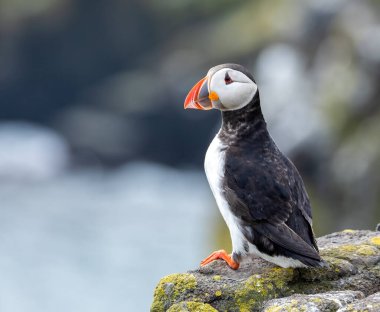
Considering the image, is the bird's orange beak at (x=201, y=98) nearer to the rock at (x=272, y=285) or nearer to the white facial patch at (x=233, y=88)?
the white facial patch at (x=233, y=88)

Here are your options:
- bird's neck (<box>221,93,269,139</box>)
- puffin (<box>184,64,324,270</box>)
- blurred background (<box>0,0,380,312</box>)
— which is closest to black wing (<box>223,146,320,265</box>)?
puffin (<box>184,64,324,270</box>)

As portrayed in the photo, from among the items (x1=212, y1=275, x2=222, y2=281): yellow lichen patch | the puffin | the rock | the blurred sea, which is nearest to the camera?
the rock

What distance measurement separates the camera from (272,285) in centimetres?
536

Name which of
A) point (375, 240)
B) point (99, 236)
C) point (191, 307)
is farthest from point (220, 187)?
point (99, 236)

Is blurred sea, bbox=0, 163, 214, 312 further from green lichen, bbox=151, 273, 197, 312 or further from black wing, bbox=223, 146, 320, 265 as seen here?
green lichen, bbox=151, 273, 197, 312

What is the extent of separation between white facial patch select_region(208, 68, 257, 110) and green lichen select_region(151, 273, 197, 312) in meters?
1.27

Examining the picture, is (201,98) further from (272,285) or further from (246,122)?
(272,285)

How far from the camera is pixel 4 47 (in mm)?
45000

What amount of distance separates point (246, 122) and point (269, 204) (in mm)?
720

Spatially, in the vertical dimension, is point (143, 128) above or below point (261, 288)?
above

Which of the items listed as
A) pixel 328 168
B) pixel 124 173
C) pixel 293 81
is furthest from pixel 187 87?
pixel 328 168

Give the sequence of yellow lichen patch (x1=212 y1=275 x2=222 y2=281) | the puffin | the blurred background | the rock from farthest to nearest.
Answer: the blurred background, the puffin, yellow lichen patch (x1=212 y1=275 x2=222 y2=281), the rock

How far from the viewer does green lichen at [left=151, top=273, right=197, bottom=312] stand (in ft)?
17.2

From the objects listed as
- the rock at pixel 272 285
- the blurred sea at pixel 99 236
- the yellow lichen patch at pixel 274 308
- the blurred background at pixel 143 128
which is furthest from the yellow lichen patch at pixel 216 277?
the blurred sea at pixel 99 236
